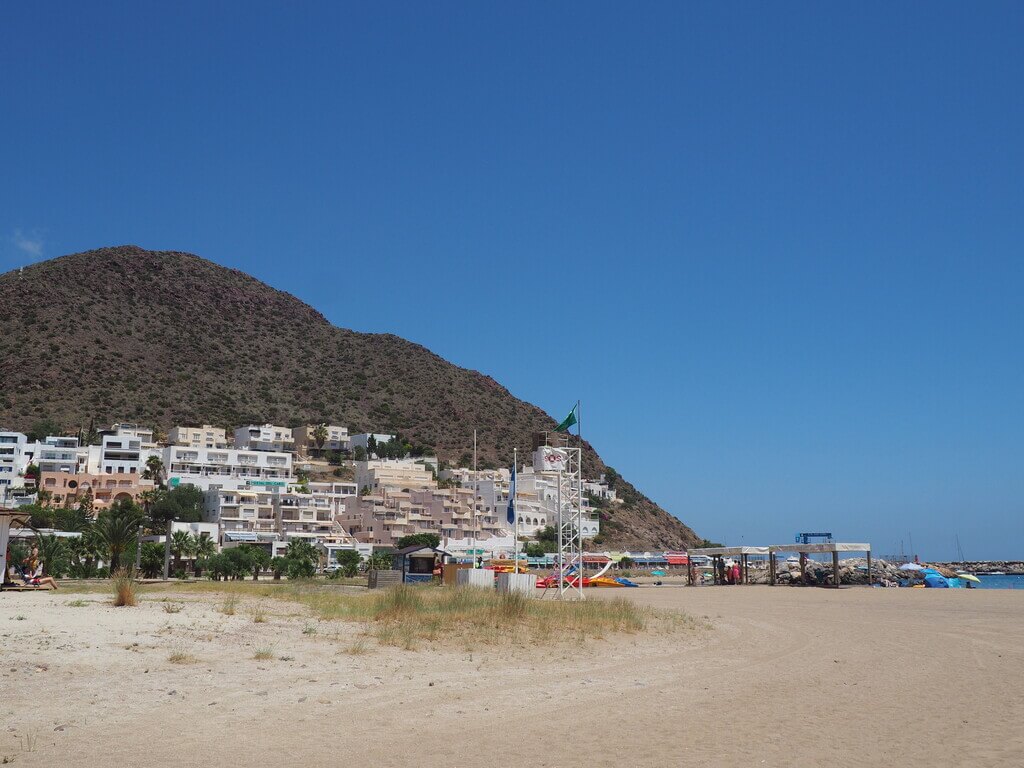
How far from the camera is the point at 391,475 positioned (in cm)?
11531

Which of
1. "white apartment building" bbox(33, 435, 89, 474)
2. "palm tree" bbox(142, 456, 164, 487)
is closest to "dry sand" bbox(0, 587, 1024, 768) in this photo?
"white apartment building" bbox(33, 435, 89, 474)

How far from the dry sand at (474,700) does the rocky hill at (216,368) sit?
359 feet

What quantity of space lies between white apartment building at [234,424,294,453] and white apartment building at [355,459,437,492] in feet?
42.8

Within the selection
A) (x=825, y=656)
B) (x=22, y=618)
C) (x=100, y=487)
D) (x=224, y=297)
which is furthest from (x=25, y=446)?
(x=825, y=656)

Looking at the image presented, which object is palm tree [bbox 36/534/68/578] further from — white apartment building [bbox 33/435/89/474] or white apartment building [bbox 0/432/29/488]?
white apartment building [bbox 33/435/89/474]

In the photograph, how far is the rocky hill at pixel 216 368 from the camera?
12625 cm

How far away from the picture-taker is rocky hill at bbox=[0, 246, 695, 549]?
126 m

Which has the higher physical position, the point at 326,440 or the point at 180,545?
the point at 326,440

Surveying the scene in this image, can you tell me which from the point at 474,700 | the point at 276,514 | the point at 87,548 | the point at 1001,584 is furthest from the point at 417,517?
the point at 474,700

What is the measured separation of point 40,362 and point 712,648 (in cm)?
12845

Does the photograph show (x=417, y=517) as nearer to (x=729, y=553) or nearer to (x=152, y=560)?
(x=152, y=560)

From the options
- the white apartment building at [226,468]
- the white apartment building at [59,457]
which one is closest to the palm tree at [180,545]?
the white apartment building at [226,468]

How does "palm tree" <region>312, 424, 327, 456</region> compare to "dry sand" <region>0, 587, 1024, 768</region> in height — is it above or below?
above

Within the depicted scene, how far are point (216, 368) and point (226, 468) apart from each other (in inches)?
1667
